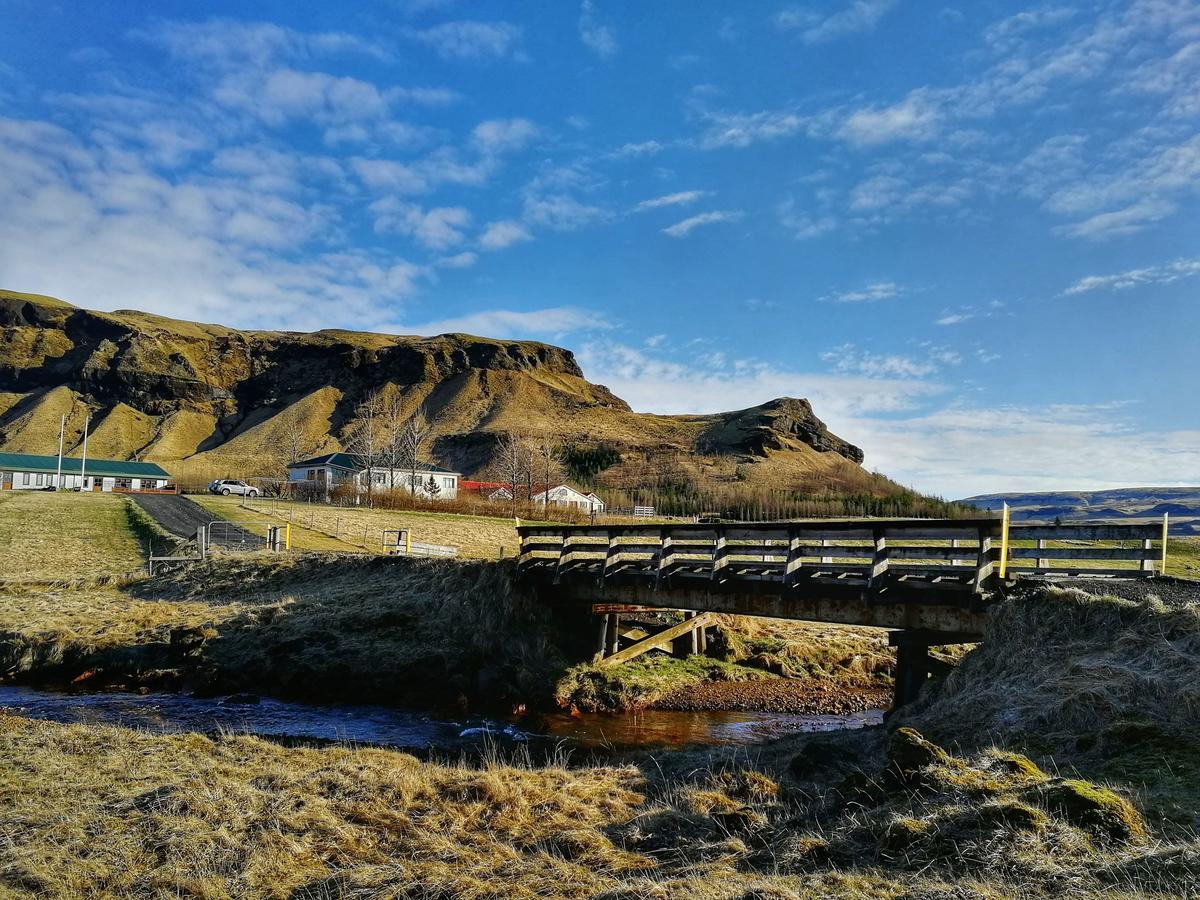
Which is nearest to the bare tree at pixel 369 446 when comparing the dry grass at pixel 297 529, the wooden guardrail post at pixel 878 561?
the dry grass at pixel 297 529

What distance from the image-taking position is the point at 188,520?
49219 millimetres

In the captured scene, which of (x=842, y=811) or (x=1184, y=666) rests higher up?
(x=1184, y=666)

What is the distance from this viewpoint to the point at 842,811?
8594mm

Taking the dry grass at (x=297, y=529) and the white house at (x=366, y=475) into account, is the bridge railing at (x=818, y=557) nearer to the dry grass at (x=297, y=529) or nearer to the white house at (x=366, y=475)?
the dry grass at (x=297, y=529)

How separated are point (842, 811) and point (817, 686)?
12.5 metres

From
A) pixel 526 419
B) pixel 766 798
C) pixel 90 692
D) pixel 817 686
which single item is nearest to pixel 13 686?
pixel 90 692

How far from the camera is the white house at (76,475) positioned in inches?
3716

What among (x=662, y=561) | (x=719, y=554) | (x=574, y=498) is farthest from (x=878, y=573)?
(x=574, y=498)

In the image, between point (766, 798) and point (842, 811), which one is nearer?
point (842, 811)

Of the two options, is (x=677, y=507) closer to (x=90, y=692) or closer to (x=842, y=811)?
(x=90, y=692)

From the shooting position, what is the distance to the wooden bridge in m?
13.1

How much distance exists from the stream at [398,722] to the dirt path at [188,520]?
62.3 feet

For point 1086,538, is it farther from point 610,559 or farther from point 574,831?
point 610,559

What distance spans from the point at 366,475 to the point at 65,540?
5343 cm
